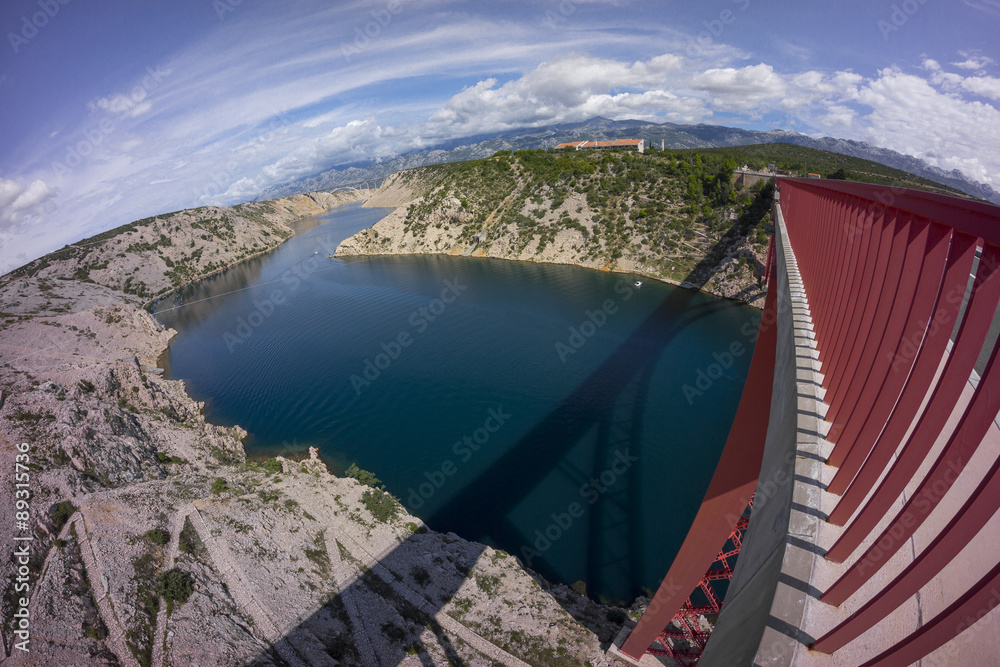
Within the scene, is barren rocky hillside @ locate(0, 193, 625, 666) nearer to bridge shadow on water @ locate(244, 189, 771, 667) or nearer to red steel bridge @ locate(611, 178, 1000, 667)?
bridge shadow on water @ locate(244, 189, 771, 667)

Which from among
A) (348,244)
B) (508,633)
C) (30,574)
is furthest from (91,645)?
(348,244)

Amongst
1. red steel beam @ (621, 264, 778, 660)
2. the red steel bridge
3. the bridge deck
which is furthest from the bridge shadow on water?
the bridge deck

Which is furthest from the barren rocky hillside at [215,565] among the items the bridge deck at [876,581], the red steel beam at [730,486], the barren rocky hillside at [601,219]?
the barren rocky hillside at [601,219]

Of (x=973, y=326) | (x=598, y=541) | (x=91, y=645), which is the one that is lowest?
(x=91, y=645)

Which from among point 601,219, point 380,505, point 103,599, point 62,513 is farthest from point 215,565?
point 601,219

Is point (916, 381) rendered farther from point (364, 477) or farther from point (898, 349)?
point (364, 477)

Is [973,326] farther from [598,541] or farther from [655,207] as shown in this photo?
[655,207]

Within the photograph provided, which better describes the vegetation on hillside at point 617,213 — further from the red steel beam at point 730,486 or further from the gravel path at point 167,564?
the gravel path at point 167,564
